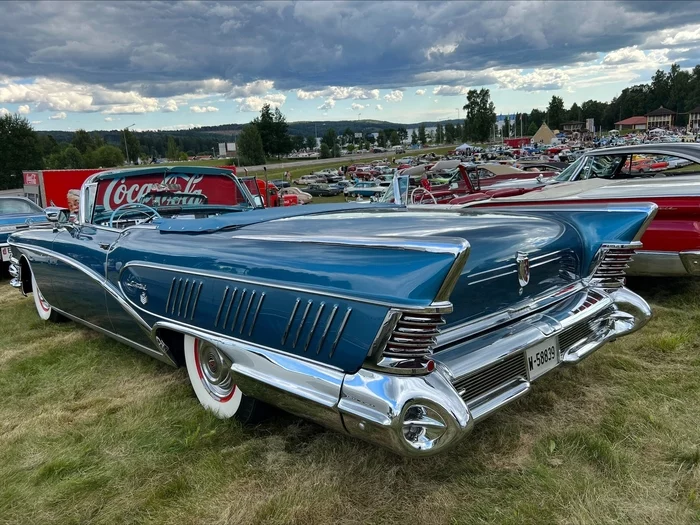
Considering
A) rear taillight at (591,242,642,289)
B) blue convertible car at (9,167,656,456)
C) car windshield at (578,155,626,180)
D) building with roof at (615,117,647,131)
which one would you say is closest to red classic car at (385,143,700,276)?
car windshield at (578,155,626,180)

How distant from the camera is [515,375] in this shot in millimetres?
2268

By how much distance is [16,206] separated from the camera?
8242mm

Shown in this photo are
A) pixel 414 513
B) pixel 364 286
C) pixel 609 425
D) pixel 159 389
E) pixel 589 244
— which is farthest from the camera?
pixel 159 389

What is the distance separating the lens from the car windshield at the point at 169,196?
402 cm

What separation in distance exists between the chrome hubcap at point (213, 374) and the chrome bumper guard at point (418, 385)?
18cm

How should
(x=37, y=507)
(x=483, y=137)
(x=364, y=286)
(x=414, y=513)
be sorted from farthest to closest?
1. (x=483, y=137)
2. (x=37, y=507)
3. (x=414, y=513)
4. (x=364, y=286)

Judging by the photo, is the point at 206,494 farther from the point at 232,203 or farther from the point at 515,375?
the point at 232,203

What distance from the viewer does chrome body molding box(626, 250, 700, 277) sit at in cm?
428

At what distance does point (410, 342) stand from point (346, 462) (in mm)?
889

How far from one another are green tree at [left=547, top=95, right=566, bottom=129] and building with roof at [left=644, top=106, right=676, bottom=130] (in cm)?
1837

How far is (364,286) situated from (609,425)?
1.63m

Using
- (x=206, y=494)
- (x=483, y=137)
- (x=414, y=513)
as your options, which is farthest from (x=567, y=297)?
(x=483, y=137)

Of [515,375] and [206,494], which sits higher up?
[515,375]

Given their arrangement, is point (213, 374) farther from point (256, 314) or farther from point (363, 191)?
point (363, 191)
